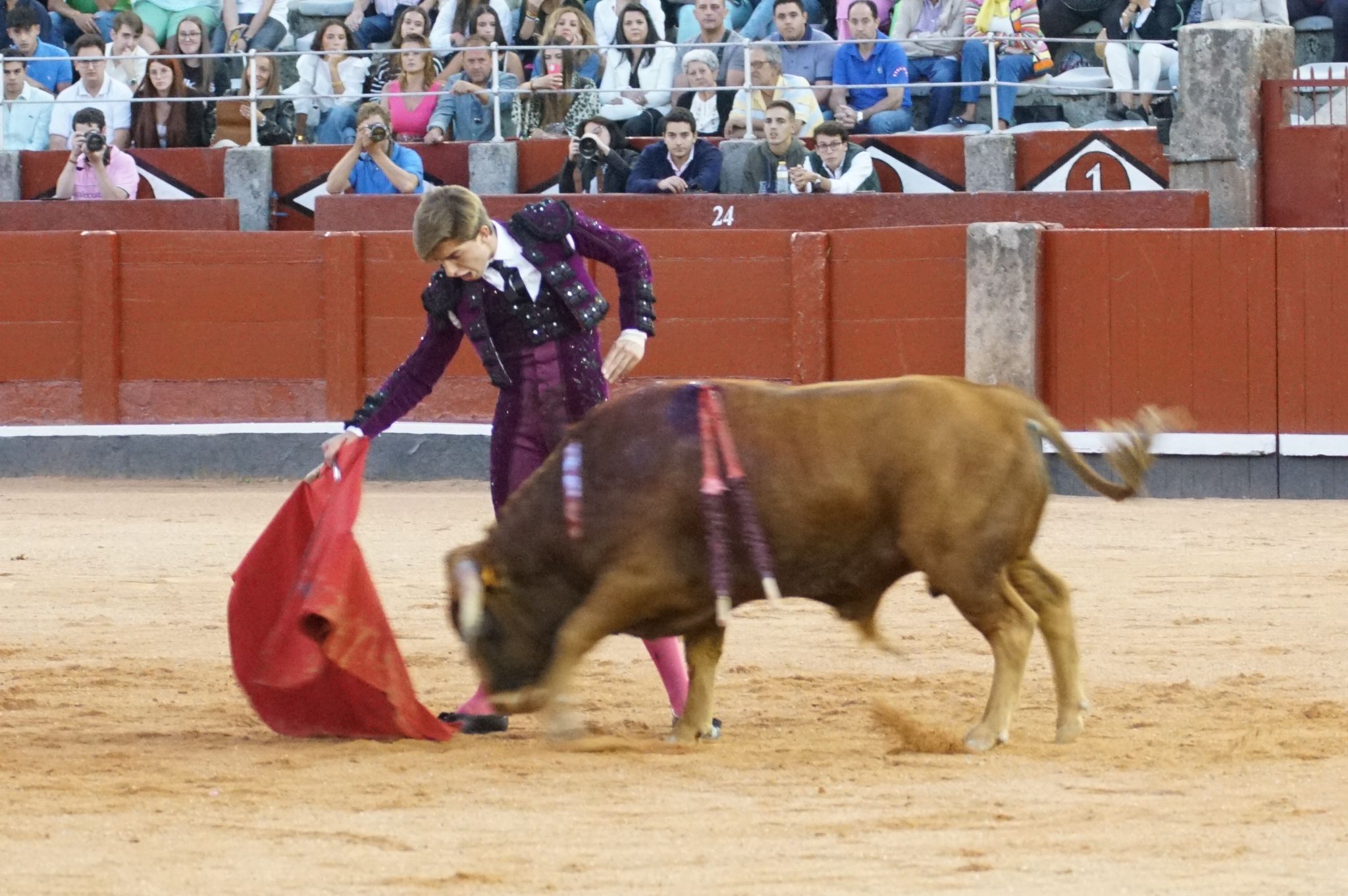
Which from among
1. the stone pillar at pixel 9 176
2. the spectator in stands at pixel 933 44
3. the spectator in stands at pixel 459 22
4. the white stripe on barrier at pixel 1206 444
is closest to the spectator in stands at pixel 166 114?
the stone pillar at pixel 9 176

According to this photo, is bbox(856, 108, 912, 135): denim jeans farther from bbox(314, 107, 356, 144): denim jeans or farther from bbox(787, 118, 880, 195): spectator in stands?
bbox(314, 107, 356, 144): denim jeans

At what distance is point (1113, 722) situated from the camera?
481cm

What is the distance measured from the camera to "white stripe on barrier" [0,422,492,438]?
34.8 ft

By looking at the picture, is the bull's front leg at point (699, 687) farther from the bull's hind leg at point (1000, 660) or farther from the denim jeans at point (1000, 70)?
the denim jeans at point (1000, 70)

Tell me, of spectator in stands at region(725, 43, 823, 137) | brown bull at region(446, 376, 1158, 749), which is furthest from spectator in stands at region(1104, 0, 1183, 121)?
brown bull at region(446, 376, 1158, 749)

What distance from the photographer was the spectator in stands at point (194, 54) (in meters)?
11.9

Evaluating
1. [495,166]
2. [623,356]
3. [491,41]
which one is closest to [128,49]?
[491,41]

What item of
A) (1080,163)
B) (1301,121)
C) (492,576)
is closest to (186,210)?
(1080,163)

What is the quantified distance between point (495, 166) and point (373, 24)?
6.45ft

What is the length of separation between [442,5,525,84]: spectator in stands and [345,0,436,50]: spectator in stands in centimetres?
111

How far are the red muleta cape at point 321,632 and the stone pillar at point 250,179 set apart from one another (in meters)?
7.00

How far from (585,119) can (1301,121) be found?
365 cm

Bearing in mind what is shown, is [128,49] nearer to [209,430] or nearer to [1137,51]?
[209,430]

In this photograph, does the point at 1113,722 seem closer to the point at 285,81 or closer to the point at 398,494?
the point at 398,494
